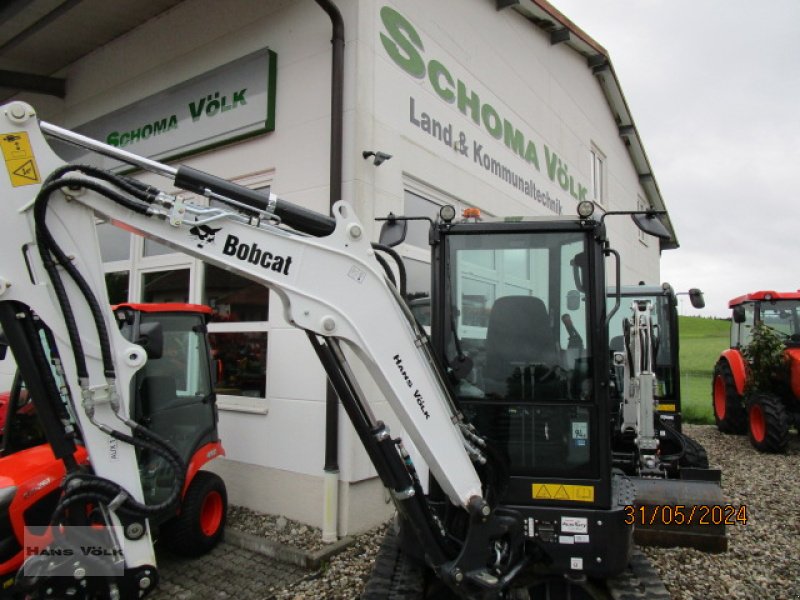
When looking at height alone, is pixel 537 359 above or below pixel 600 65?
below

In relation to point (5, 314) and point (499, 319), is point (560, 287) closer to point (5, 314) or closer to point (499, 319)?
point (499, 319)

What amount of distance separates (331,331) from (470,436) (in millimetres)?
1044

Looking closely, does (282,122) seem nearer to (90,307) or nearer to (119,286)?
(119,286)

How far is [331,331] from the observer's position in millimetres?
2414

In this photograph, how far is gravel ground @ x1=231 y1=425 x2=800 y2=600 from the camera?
405 centimetres

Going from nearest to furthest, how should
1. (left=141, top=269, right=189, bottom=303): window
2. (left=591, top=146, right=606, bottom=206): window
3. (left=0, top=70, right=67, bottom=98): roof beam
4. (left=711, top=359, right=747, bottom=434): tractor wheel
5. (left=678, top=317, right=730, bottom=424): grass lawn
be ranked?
(left=141, top=269, right=189, bottom=303): window
(left=0, top=70, right=67, bottom=98): roof beam
(left=711, top=359, right=747, bottom=434): tractor wheel
(left=591, top=146, right=606, bottom=206): window
(left=678, top=317, right=730, bottom=424): grass lawn

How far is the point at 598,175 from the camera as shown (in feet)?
45.0

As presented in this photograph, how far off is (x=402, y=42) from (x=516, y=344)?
13.6 ft

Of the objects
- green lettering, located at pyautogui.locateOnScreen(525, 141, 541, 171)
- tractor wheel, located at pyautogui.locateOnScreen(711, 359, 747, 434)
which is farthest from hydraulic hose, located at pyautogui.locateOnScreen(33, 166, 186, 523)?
tractor wheel, located at pyautogui.locateOnScreen(711, 359, 747, 434)

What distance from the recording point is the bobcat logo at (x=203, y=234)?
2273 mm

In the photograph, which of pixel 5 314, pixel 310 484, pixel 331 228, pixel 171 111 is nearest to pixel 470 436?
pixel 331 228

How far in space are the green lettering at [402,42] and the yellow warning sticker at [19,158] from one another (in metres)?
4.22

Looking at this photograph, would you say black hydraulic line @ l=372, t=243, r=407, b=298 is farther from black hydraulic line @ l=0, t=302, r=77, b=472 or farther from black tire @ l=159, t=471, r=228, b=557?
black tire @ l=159, t=471, r=228, b=557

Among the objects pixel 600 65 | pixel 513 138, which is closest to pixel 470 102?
pixel 513 138
